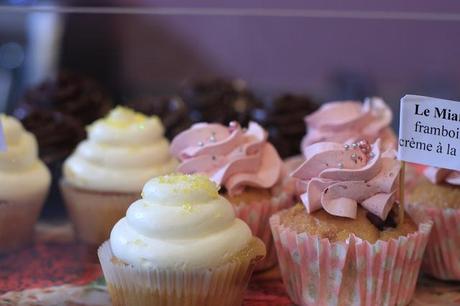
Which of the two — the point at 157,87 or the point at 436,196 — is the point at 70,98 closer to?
the point at 157,87

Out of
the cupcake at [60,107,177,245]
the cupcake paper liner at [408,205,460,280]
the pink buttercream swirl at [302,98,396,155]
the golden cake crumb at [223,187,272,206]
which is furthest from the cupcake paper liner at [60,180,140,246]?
the cupcake paper liner at [408,205,460,280]

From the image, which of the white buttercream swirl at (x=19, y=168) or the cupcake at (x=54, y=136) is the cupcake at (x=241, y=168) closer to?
the white buttercream swirl at (x=19, y=168)

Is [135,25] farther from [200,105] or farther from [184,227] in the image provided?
[184,227]

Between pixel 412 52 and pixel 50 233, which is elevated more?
pixel 412 52

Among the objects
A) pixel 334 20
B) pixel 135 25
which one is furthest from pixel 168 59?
pixel 334 20

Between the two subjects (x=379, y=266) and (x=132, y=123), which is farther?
(x=132, y=123)

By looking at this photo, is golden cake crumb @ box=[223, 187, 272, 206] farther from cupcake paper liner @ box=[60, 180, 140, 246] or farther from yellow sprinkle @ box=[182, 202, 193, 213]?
yellow sprinkle @ box=[182, 202, 193, 213]

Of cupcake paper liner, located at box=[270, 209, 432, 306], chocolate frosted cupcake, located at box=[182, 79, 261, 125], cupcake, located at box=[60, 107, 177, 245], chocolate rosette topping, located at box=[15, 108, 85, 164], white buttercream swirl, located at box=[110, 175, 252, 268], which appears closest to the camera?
white buttercream swirl, located at box=[110, 175, 252, 268]

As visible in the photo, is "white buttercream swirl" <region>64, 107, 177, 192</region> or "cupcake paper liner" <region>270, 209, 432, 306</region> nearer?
"cupcake paper liner" <region>270, 209, 432, 306</region>
